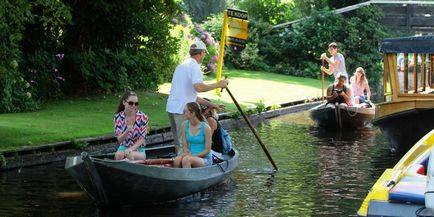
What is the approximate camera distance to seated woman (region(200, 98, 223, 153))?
13734mm

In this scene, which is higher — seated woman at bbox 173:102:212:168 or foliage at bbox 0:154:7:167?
seated woman at bbox 173:102:212:168

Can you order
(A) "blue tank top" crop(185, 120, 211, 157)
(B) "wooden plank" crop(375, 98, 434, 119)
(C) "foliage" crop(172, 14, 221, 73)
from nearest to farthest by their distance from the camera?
(A) "blue tank top" crop(185, 120, 211, 157) < (B) "wooden plank" crop(375, 98, 434, 119) < (C) "foliage" crop(172, 14, 221, 73)

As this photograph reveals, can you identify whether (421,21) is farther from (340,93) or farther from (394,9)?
(340,93)

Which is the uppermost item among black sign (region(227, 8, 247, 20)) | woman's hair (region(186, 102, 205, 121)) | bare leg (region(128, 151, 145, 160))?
black sign (region(227, 8, 247, 20))

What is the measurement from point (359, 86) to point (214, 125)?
30.3ft

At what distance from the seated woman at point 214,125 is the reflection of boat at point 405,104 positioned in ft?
12.6

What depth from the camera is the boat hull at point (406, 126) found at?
16.2m

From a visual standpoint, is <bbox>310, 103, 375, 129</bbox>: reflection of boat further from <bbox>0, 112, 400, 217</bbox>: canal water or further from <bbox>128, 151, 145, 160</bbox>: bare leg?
<bbox>128, 151, 145, 160</bbox>: bare leg

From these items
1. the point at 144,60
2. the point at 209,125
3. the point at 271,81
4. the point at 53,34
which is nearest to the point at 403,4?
the point at 271,81

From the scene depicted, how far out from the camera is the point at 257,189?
523 inches

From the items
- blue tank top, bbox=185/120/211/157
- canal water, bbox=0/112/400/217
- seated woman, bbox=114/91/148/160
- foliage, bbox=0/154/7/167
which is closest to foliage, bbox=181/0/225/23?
canal water, bbox=0/112/400/217

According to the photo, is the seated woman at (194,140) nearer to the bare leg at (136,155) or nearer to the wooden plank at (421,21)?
the bare leg at (136,155)

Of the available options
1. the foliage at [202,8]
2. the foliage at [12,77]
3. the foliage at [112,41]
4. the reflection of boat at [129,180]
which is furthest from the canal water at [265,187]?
the foliage at [202,8]

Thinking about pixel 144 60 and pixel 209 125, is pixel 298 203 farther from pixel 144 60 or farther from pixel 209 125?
pixel 144 60
